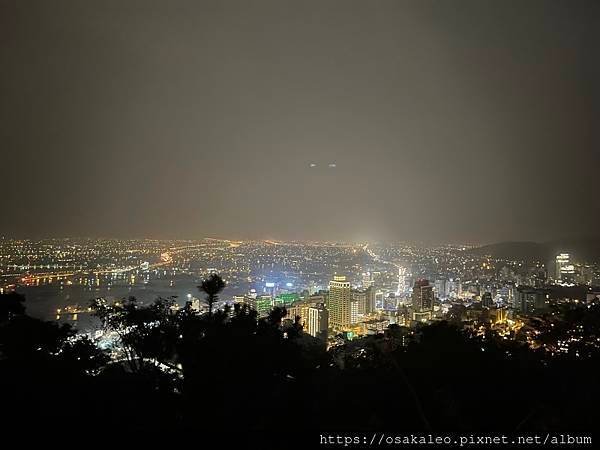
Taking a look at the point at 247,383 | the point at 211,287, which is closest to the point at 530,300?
the point at 211,287

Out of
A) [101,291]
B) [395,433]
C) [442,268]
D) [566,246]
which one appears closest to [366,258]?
[442,268]

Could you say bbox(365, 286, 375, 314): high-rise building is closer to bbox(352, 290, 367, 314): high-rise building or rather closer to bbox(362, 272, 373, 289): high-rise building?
bbox(352, 290, 367, 314): high-rise building

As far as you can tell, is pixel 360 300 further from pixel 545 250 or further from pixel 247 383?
pixel 545 250

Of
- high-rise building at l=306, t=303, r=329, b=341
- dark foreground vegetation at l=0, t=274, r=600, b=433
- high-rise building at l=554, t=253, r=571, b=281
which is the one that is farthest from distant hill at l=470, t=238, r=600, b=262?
dark foreground vegetation at l=0, t=274, r=600, b=433

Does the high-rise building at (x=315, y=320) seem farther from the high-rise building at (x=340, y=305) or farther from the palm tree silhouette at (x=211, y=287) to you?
the palm tree silhouette at (x=211, y=287)

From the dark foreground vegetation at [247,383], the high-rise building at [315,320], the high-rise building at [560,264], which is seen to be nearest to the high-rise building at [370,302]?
the high-rise building at [315,320]

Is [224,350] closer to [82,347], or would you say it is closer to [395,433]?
[395,433]

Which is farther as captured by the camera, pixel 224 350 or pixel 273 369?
pixel 273 369
